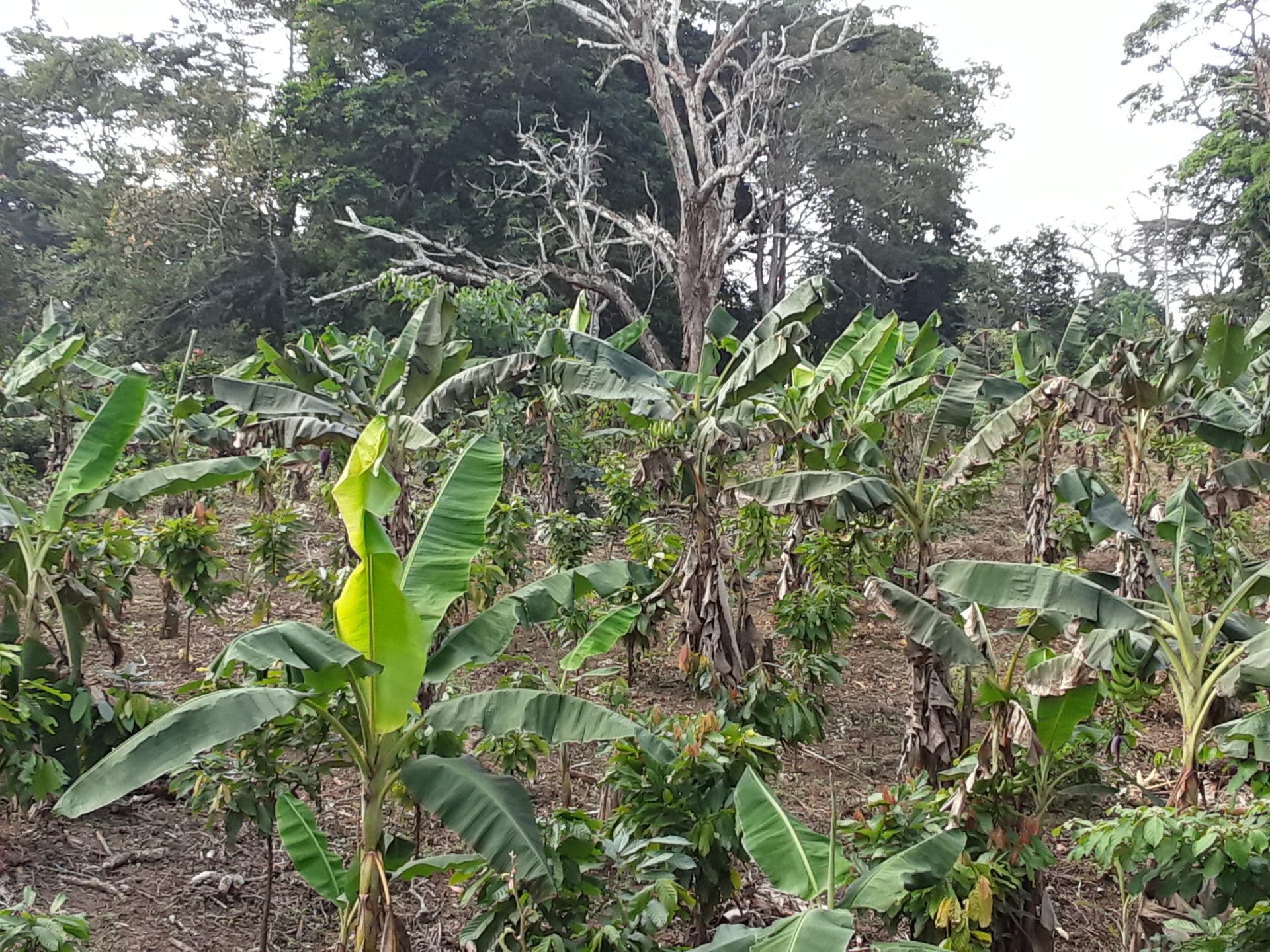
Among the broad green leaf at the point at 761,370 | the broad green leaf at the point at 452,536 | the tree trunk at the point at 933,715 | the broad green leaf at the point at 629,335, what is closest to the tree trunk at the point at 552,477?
the broad green leaf at the point at 629,335

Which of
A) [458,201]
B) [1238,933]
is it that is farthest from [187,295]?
[1238,933]

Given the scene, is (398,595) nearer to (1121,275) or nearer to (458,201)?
(458,201)

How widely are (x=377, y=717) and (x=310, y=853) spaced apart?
632 mm

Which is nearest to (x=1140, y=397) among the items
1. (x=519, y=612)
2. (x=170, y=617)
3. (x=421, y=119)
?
(x=519, y=612)

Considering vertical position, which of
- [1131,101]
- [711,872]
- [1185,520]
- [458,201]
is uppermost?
[1131,101]

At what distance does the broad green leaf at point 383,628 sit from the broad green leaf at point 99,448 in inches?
84.0

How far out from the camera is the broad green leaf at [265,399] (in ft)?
19.6

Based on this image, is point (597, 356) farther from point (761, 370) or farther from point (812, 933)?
point (812, 933)

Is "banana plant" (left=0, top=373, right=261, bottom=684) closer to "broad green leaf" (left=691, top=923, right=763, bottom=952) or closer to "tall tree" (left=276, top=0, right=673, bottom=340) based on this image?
"broad green leaf" (left=691, top=923, right=763, bottom=952)

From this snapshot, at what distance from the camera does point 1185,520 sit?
196 inches

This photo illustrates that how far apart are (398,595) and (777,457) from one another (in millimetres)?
7066

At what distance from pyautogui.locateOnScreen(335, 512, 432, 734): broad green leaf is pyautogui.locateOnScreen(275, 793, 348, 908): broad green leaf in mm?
551

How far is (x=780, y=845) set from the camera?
2973 millimetres

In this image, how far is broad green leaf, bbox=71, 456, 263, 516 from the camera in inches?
187
